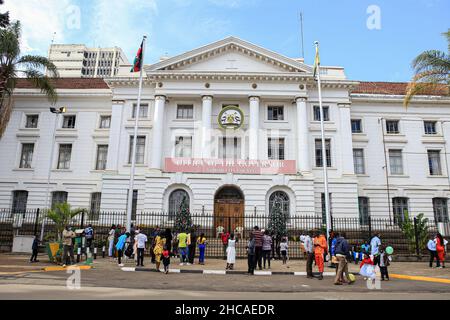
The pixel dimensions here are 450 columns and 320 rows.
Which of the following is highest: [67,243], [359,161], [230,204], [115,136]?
[115,136]

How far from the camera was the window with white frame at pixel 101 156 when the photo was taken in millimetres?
30266

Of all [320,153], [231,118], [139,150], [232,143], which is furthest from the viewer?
[139,150]

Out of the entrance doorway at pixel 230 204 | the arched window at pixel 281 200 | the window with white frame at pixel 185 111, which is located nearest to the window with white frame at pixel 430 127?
the arched window at pixel 281 200

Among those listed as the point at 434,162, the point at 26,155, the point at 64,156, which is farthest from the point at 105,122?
the point at 434,162

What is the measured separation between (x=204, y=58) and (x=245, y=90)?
4804 mm

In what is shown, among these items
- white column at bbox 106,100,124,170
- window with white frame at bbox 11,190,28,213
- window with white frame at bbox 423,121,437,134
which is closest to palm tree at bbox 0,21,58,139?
white column at bbox 106,100,124,170

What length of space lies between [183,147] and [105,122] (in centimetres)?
883

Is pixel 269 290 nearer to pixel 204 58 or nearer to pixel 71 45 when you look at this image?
pixel 204 58

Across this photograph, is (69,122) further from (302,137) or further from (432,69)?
(432,69)

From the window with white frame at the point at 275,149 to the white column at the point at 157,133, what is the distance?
9.49 metres

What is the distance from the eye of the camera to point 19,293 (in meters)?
7.53

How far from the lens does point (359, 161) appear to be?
30203 mm

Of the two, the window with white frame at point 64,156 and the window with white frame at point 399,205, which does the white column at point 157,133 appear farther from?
the window with white frame at point 399,205

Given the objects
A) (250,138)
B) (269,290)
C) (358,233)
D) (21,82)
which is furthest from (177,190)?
(21,82)
